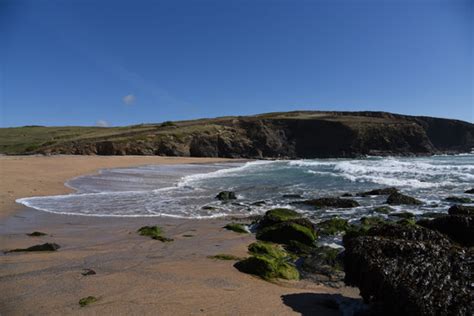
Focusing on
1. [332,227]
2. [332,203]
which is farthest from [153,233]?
[332,203]

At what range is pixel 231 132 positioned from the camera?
82938mm

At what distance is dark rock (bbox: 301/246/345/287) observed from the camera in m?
6.91

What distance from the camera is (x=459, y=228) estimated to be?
329 inches

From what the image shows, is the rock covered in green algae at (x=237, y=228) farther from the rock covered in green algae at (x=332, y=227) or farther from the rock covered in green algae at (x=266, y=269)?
the rock covered in green algae at (x=266, y=269)

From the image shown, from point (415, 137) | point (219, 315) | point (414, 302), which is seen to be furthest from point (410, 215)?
point (415, 137)

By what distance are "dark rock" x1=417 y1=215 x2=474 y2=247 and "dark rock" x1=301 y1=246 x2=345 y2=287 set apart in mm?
2548

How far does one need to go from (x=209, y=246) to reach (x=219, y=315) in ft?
14.0

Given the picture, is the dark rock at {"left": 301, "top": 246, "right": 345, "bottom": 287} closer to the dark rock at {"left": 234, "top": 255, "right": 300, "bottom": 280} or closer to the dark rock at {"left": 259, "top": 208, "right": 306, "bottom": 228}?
the dark rock at {"left": 234, "top": 255, "right": 300, "bottom": 280}

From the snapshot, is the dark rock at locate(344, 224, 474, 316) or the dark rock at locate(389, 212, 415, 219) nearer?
the dark rock at locate(344, 224, 474, 316)

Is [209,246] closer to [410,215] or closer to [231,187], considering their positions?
[410,215]

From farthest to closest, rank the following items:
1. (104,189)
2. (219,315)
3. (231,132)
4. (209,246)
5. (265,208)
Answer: (231,132) → (104,189) → (265,208) → (209,246) → (219,315)

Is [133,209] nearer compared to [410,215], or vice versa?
[410,215]

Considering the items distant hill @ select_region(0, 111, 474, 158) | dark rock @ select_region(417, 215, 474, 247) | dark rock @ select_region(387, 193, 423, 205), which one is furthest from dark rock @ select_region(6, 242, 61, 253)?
distant hill @ select_region(0, 111, 474, 158)

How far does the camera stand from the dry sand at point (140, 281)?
16.3 feet
